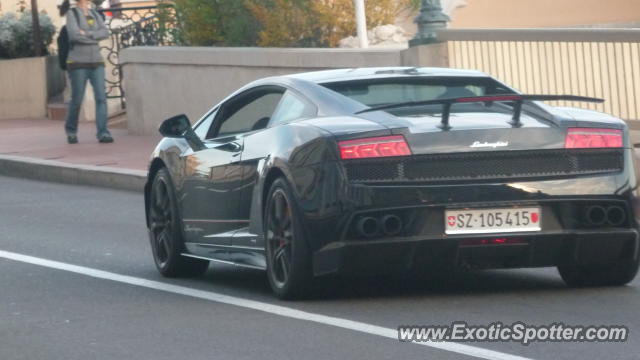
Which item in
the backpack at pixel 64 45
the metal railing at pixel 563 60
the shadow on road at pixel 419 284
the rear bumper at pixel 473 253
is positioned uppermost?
the backpack at pixel 64 45

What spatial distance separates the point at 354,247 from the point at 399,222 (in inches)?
9.9

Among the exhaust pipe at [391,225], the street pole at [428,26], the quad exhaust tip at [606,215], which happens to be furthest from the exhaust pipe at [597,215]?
the street pole at [428,26]

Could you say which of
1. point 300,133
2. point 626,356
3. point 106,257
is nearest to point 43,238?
point 106,257

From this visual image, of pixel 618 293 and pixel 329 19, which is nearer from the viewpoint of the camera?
pixel 618 293

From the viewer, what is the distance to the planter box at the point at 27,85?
27.2 meters

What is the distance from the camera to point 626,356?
22.0ft

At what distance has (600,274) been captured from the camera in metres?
8.80

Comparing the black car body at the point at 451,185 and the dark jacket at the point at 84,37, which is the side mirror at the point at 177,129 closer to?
the black car body at the point at 451,185

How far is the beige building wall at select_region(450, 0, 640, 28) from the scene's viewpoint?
25.9 meters

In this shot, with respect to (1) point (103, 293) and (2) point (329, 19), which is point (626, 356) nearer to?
(1) point (103, 293)

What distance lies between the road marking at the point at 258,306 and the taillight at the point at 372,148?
804 millimetres

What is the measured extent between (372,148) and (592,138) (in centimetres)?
116

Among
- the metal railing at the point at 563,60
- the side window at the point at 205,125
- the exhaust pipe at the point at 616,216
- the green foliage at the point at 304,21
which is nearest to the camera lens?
the exhaust pipe at the point at 616,216

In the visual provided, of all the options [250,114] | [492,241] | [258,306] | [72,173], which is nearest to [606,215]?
[492,241]
